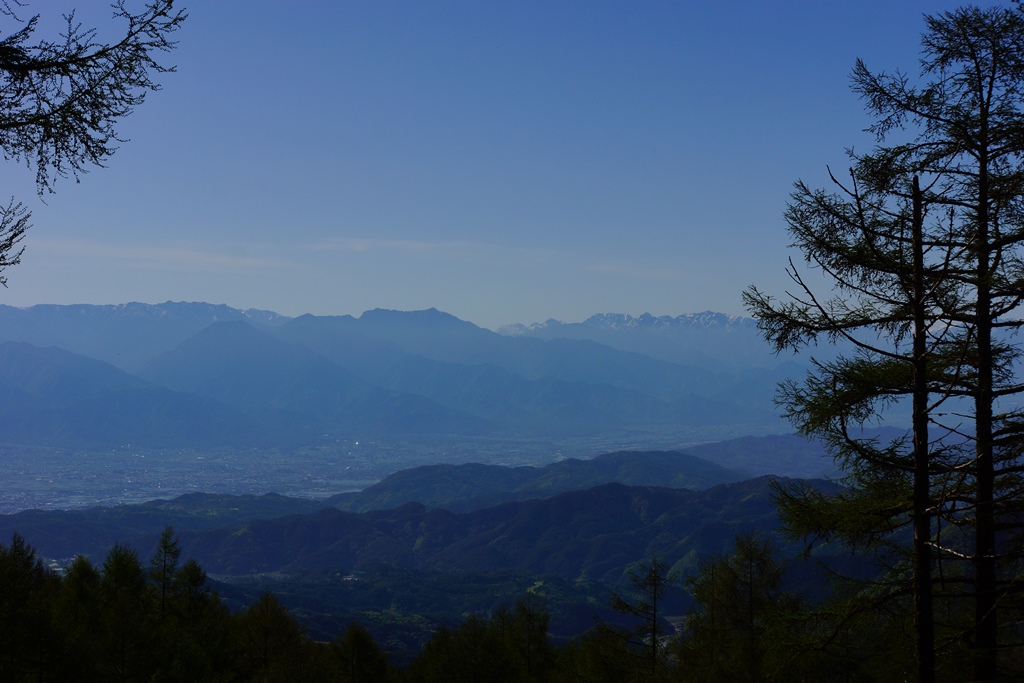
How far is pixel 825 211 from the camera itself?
32.9 ft

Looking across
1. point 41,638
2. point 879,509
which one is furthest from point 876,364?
point 41,638

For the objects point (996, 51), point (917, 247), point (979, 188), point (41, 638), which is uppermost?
point (996, 51)

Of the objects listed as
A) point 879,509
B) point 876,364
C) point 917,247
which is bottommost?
point 879,509

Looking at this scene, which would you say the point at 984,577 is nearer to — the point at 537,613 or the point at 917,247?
Result: the point at 917,247

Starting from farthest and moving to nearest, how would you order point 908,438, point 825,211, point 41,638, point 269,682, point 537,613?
point 537,613, point 269,682, point 41,638, point 908,438, point 825,211

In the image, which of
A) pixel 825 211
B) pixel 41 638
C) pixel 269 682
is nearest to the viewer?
pixel 825 211

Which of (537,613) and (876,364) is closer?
(876,364)

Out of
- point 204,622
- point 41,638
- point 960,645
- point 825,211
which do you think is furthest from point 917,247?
point 204,622

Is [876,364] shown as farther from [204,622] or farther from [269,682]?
[204,622]

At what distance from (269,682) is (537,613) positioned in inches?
505

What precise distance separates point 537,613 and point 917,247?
1133 inches

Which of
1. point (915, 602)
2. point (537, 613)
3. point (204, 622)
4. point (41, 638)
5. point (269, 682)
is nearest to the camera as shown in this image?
Answer: point (915, 602)

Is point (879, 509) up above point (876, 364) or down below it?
below

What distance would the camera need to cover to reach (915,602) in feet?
30.6
